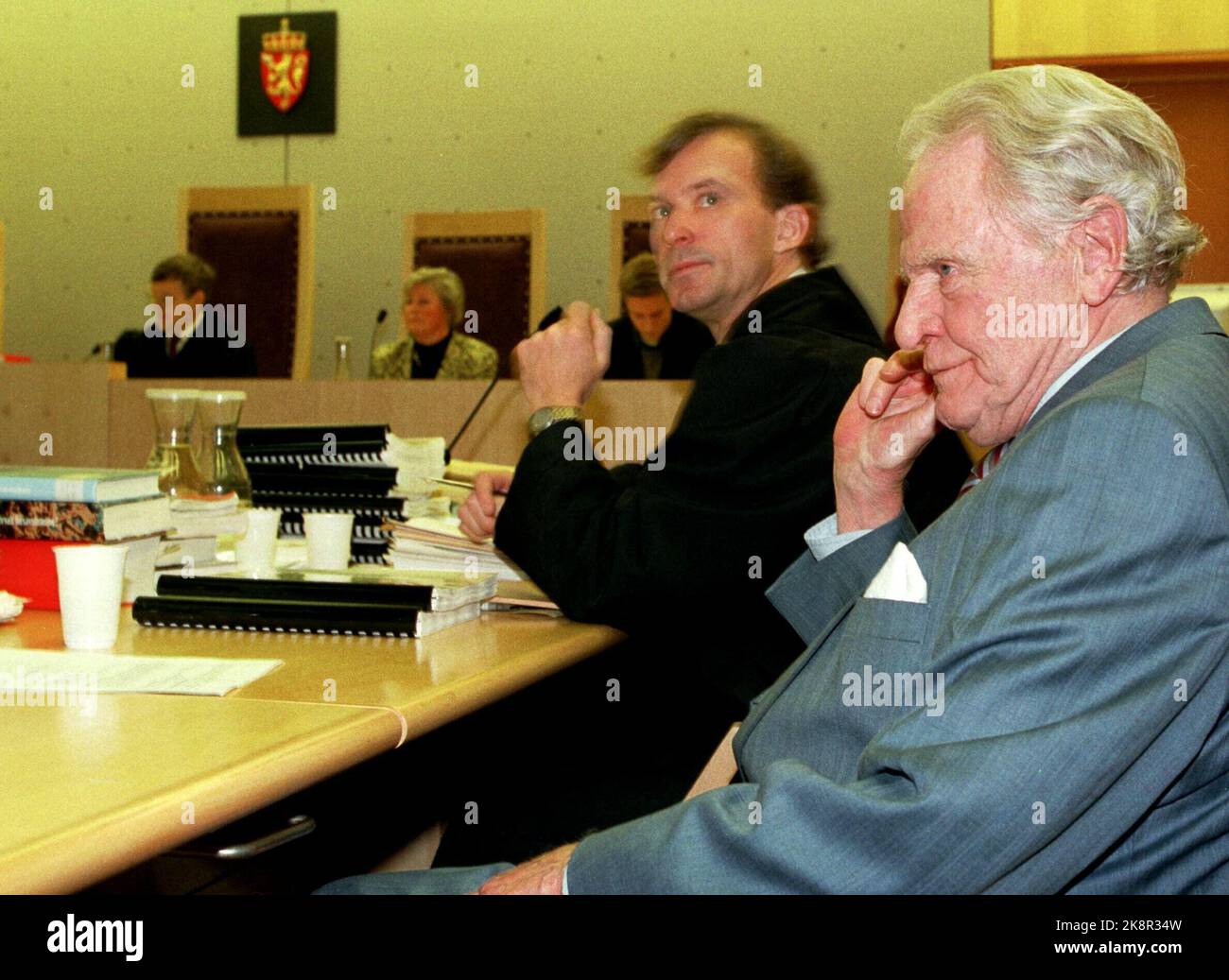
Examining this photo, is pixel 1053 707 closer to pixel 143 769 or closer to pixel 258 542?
pixel 143 769

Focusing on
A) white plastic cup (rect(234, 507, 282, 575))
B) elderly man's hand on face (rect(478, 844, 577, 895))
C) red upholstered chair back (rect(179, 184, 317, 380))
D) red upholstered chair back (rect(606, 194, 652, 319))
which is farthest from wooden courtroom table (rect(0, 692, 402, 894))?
red upholstered chair back (rect(606, 194, 652, 319))

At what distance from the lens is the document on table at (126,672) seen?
1.10m

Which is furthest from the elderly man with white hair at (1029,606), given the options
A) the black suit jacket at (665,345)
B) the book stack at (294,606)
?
the black suit jacket at (665,345)

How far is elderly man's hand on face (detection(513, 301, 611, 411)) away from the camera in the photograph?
1.77 m

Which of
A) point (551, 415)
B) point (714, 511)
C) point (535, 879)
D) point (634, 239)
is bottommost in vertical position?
point (535, 879)

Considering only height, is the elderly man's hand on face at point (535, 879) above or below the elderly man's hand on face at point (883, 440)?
below

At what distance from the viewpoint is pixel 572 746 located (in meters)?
1.92

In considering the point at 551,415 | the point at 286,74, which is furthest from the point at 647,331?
the point at 551,415

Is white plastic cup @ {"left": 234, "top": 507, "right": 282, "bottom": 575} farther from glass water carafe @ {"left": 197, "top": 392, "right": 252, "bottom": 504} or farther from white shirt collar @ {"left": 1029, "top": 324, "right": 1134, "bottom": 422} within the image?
white shirt collar @ {"left": 1029, "top": 324, "right": 1134, "bottom": 422}

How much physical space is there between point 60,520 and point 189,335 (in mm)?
3628

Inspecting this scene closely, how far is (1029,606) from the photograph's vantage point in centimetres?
82

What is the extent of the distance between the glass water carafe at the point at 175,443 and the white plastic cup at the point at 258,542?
0.17 m

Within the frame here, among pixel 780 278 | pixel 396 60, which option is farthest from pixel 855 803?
pixel 396 60

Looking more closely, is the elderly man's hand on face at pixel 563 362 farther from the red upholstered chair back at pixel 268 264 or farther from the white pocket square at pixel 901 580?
the red upholstered chair back at pixel 268 264
